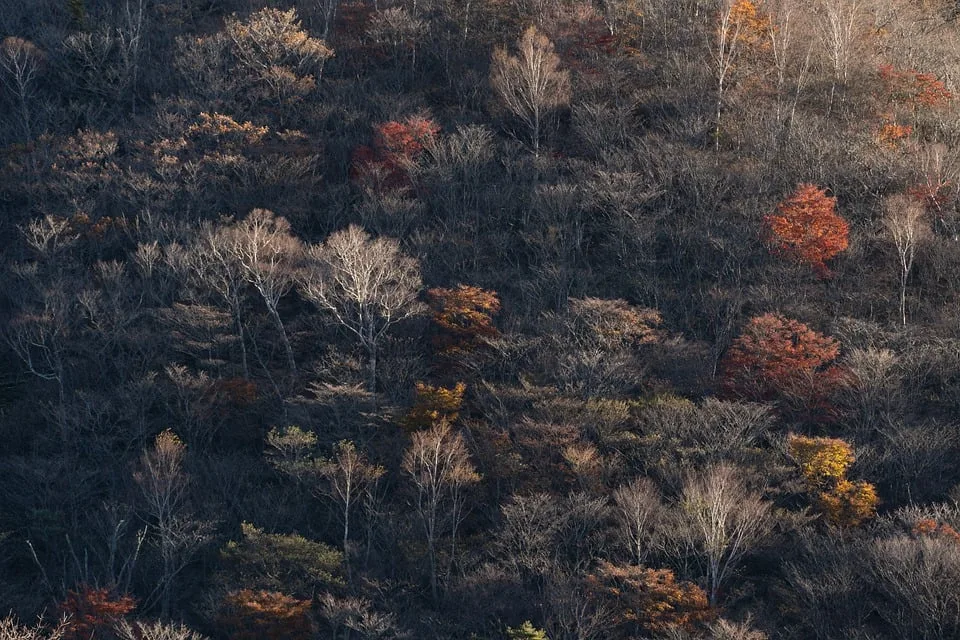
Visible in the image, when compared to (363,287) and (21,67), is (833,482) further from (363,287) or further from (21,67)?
(21,67)

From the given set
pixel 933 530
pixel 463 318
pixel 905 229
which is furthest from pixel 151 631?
pixel 905 229

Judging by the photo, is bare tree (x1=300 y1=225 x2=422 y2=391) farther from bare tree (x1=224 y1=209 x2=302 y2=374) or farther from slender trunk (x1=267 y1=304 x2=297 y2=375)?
slender trunk (x1=267 y1=304 x2=297 y2=375)

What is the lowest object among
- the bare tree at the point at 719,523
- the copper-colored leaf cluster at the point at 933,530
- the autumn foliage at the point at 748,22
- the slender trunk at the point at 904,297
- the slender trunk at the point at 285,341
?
the slender trunk at the point at 285,341

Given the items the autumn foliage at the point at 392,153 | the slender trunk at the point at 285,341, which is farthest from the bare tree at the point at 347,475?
the autumn foliage at the point at 392,153

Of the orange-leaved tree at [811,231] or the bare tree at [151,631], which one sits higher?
the orange-leaved tree at [811,231]

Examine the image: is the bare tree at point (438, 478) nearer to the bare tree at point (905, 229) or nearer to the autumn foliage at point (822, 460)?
the autumn foliage at point (822, 460)

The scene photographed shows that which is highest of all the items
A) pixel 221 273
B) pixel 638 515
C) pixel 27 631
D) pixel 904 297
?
pixel 904 297

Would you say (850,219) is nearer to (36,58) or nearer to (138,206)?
(138,206)
